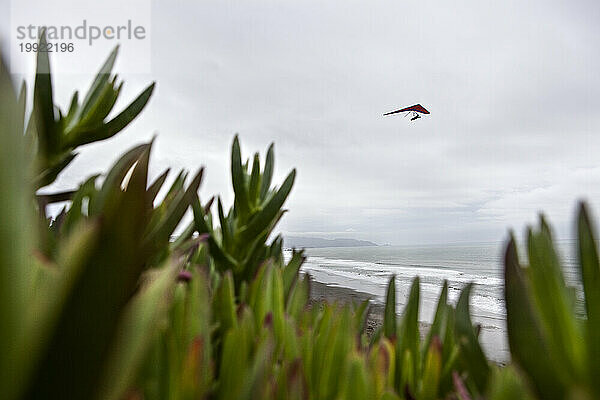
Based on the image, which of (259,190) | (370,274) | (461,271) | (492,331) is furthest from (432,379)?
(461,271)

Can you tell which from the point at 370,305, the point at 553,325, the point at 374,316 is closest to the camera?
the point at 553,325

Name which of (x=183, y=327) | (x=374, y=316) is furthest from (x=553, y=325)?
(x=374, y=316)

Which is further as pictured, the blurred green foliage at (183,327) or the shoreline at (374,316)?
the shoreline at (374,316)

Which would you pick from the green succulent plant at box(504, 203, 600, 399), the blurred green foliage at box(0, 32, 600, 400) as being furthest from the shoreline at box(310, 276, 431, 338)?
the green succulent plant at box(504, 203, 600, 399)

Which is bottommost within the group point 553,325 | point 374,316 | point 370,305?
point 374,316

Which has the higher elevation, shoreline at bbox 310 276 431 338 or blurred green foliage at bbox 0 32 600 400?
blurred green foliage at bbox 0 32 600 400

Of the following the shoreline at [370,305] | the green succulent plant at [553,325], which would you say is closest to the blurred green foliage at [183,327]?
the green succulent plant at [553,325]

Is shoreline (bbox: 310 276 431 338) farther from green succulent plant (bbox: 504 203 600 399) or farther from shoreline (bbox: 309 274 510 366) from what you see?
green succulent plant (bbox: 504 203 600 399)

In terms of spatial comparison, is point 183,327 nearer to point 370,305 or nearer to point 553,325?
point 553,325

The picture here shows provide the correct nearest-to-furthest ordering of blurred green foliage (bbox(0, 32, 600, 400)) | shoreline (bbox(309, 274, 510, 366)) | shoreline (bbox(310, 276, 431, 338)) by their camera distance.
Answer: blurred green foliage (bbox(0, 32, 600, 400)) → shoreline (bbox(309, 274, 510, 366)) → shoreline (bbox(310, 276, 431, 338))

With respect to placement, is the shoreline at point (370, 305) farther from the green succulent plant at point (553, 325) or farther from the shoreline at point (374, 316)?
the green succulent plant at point (553, 325)

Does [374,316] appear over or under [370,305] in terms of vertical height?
under

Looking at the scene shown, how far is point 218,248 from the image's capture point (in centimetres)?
88

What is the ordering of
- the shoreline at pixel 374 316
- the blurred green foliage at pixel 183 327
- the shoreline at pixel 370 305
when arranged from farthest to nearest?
the shoreline at pixel 370 305 < the shoreline at pixel 374 316 < the blurred green foliage at pixel 183 327
